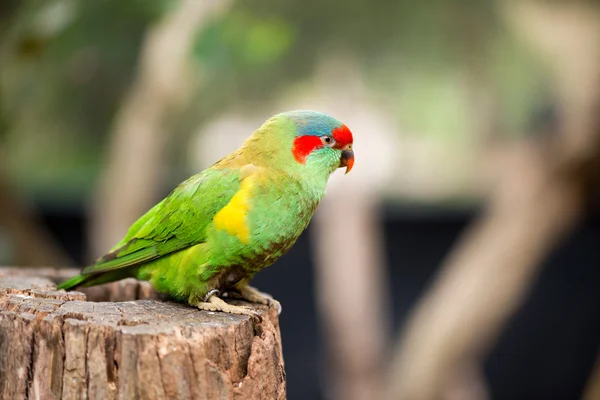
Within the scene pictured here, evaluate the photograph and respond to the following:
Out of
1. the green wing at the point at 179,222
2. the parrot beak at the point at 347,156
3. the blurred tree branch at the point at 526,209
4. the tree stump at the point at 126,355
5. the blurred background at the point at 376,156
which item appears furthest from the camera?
the blurred tree branch at the point at 526,209

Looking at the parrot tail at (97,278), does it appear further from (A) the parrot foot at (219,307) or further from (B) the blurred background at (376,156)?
(B) the blurred background at (376,156)

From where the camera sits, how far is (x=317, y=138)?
291cm

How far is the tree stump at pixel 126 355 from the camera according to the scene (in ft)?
7.19

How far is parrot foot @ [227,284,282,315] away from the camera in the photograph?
2.94 metres

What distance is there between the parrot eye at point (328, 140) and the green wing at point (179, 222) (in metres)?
0.43

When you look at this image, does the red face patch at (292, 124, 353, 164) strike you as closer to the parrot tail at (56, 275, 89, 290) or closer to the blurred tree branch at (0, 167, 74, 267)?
the parrot tail at (56, 275, 89, 290)

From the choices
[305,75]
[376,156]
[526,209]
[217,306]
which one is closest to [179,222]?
[217,306]

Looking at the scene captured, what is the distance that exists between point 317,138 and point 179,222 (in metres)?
0.72

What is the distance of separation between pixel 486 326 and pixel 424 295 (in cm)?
167

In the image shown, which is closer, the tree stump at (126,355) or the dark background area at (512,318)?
the tree stump at (126,355)

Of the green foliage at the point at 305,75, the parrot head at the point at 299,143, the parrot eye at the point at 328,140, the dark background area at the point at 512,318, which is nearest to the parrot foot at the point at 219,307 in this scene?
the parrot head at the point at 299,143

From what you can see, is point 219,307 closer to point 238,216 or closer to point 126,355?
point 238,216

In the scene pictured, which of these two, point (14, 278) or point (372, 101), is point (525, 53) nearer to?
point (372, 101)

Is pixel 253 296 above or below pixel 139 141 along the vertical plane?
below
